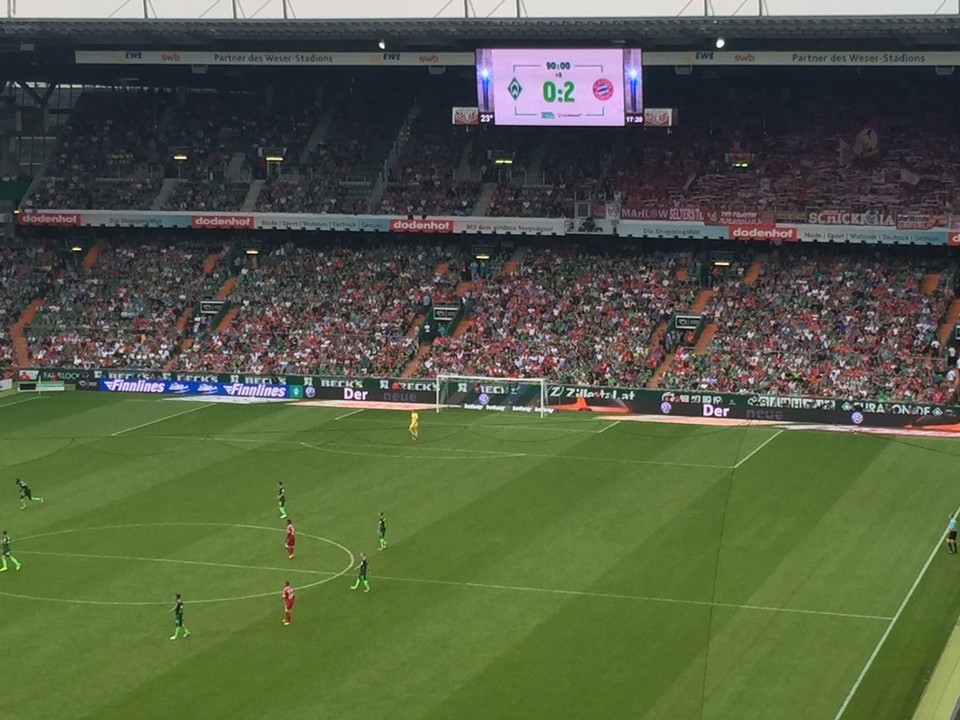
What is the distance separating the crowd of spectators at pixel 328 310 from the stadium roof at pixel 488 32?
10786mm

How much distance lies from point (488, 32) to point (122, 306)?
2351 centimetres

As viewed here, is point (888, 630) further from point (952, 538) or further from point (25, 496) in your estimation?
point (25, 496)

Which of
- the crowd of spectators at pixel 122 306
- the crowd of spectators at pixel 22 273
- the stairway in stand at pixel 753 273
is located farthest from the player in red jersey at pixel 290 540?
the crowd of spectators at pixel 22 273

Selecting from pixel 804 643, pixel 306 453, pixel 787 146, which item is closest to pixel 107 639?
pixel 804 643

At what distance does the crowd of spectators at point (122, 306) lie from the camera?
75.2 meters

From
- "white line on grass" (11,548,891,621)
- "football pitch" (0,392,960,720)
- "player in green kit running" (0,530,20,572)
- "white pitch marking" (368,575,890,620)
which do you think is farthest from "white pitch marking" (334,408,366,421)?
"white pitch marking" (368,575,890,620)

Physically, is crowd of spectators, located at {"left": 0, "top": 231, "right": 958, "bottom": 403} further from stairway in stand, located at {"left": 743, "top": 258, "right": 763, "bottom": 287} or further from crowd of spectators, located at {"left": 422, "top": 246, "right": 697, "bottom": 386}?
stairway in stand, located at {"left": 743, "top": 258, "right": 763, "bottom": 287}

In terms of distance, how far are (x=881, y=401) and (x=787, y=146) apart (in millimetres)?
17968

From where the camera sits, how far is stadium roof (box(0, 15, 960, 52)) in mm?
64500

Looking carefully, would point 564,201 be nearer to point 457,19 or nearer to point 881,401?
point 457,19

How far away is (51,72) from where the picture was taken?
83688mm

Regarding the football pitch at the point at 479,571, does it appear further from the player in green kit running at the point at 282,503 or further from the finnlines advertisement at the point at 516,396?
the finnlines advertisement at the point at 516,396

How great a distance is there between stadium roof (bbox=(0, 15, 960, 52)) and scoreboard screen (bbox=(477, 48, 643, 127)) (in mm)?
838

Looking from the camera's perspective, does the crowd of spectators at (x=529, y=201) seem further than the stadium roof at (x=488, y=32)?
Yes
